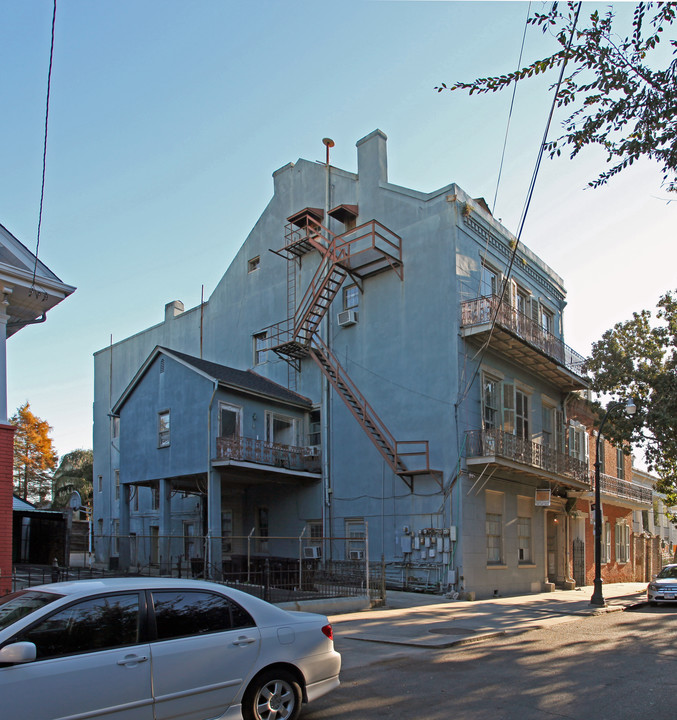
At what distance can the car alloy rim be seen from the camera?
619 cm

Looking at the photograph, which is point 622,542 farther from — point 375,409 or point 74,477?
point 74,477

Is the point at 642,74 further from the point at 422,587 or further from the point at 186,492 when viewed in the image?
the point at 186,492

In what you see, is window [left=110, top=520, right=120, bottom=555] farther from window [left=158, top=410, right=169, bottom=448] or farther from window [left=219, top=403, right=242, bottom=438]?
window [left=219, top=403, right=242, bottom=438]

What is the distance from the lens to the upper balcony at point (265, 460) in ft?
67.4

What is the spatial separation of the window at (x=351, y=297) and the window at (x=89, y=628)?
759 inches

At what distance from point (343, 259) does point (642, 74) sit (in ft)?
47.6

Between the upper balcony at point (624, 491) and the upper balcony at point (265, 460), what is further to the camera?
the upper balcony at point (624, 491)

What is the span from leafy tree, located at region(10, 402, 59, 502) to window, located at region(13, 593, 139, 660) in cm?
4706

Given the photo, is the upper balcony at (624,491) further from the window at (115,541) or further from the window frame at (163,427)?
the window at (115,541)

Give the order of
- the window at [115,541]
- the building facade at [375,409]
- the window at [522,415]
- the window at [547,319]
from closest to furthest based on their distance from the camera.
→ the building facade at [375,409] < the window at [522,415] < the window at [115,541] < the window at [547,319]

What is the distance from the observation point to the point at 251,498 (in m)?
25.7

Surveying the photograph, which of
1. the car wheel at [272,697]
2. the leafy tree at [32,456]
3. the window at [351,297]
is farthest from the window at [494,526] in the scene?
the leafy tree at [32,456]

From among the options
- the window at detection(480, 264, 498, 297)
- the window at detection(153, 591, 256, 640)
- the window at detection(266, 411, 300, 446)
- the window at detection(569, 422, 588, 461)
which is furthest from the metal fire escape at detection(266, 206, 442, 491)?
the window at detection(153, 591, 256, 640)

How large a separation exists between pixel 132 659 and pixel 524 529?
21074 millimetres
